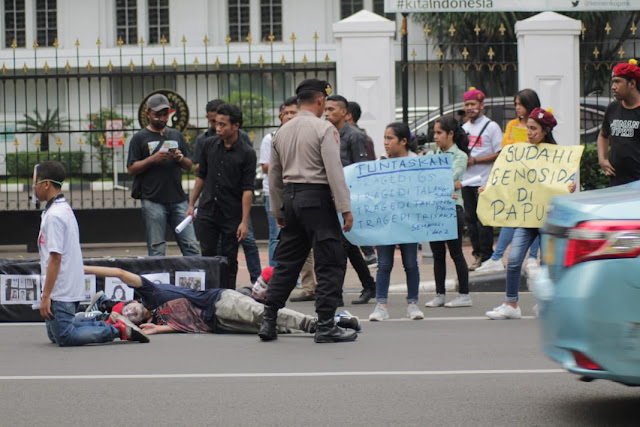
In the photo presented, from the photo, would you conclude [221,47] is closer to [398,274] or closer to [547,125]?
[398,274]

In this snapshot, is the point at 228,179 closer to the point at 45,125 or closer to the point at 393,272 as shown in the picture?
the point at 393,272

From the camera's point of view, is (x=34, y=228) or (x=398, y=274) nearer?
(x=398, y=274)

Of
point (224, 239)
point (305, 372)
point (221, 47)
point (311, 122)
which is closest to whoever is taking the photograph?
point (305, 372)

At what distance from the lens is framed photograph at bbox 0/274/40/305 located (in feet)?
31.6

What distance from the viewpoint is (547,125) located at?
948 centimetres

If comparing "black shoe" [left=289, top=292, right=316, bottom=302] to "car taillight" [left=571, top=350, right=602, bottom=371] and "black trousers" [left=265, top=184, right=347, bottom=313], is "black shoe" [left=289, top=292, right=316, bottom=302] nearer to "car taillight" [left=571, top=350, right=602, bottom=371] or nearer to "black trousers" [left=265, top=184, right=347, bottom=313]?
"black trousers" [left=265, top=184, right=347, bottom=313]

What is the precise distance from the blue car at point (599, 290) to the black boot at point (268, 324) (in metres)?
3.28

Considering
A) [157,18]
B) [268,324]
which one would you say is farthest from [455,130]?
[157,18]

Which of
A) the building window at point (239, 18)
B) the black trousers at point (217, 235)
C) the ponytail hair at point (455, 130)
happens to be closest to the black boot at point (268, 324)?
the black trousers at point (217, 235)

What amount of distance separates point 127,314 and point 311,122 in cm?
214

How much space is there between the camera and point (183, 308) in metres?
9.02

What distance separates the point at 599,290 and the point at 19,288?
19.3 ft

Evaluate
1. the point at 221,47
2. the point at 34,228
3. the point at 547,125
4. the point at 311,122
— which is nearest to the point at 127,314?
the point at 311,122

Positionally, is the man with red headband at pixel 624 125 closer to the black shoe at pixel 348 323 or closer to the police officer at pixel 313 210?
the police officer at pixel 313 210
